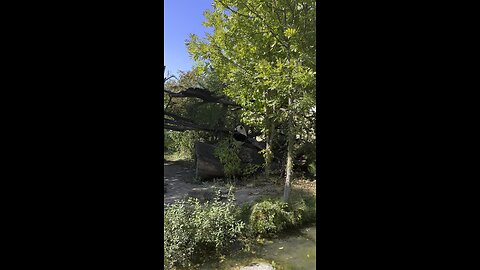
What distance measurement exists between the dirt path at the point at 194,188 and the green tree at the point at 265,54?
43.7 inches

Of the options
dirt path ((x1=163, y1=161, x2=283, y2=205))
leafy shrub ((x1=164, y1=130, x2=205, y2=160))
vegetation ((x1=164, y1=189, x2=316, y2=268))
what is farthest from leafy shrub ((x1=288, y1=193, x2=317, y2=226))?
leafy shrub ((x1=164, y1=130, x2=205, y2=160))

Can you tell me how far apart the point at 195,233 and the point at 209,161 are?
3.04 meters

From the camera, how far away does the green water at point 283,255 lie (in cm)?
279

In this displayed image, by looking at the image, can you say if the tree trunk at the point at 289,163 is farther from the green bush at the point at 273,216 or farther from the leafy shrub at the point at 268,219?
the leafy shrub at the point at 268,219

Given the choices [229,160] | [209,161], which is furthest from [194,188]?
[229,160]

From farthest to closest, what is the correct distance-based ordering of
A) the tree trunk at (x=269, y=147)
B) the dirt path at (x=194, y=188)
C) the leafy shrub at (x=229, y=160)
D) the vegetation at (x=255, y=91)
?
the leafy shrub at (x=229, y=160) < the tree trunk at (x=269, y=147) < the dirt path at (x=194, y=188) < the vegetation at (x=255, y=91)

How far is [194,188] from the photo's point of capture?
5.30 m

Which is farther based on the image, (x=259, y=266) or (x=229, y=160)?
(x=229, y=160)

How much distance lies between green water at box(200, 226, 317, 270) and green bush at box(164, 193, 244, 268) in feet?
0.57

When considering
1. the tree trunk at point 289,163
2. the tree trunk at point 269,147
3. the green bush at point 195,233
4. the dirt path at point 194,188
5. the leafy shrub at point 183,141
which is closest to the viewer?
the green bush at point 195,233

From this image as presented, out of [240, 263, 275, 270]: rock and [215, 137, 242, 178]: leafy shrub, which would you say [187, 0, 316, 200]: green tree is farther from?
[215, 137, 242, 178]: leafy shrub

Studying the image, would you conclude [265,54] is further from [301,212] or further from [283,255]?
[283,255]

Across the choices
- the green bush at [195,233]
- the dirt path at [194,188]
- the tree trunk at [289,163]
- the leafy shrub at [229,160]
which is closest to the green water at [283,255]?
the green bush at [195,233]
